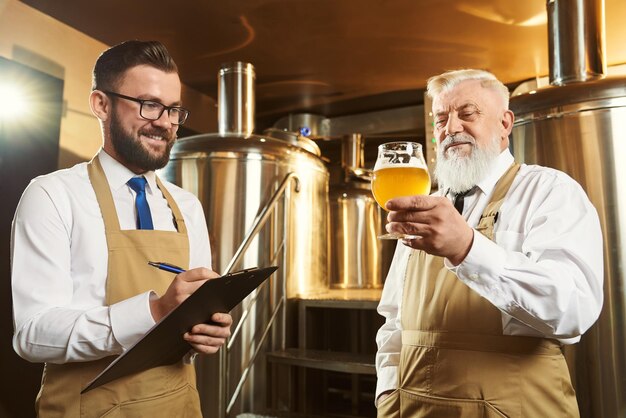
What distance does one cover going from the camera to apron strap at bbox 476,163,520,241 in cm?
165

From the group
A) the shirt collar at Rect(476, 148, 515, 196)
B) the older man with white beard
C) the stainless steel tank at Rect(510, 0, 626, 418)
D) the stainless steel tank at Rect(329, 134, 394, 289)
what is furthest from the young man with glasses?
the stainless steel tank at Rect(329, 134, 394, 289)

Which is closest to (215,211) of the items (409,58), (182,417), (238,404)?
(238,404)

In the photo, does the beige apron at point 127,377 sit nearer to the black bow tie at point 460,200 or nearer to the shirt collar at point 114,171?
the shirt collar at point 114,171

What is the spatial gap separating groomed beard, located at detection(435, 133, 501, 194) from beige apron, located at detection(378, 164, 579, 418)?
8 cm

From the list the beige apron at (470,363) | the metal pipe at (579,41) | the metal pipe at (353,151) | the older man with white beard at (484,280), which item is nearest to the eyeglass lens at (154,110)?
the older man with white beard at (484,280)

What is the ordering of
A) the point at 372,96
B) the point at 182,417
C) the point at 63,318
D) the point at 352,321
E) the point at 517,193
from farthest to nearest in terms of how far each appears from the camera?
the point at 372,96 < the point at 352,321 < the point at 517,193 < the point at 182,417 < the point at 63,318

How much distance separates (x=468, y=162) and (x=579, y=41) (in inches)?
67.3

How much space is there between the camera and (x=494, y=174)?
5.89 feet

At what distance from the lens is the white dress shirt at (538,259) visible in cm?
126

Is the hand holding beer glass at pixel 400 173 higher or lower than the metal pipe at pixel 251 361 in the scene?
higher

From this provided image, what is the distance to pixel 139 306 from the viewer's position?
4.42ft

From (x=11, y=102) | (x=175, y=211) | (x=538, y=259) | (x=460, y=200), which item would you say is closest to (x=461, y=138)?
(x=460, y=200)

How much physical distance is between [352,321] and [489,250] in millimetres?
3628

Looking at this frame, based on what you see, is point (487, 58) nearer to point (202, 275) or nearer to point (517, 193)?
point (517, 193)
